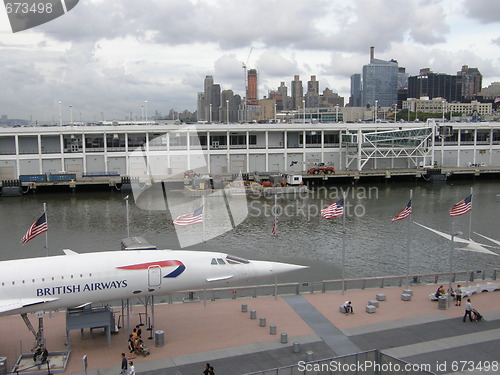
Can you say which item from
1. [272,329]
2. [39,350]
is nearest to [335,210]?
[272,329]

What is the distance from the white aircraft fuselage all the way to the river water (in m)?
12.0

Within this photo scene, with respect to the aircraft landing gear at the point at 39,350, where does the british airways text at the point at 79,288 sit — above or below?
above

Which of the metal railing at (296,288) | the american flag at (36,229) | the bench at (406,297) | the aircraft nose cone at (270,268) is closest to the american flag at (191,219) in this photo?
the metal railing at (296,288)

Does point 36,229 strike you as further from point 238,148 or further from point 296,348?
point 238,148

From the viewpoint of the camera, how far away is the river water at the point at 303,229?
3844 cm

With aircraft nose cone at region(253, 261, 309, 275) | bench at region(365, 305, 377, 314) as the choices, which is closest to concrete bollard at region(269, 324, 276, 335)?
aircraft nose cone at region(253, 261, 309, 275)

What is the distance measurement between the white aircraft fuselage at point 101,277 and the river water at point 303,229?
1199cm

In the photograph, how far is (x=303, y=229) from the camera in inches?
1977

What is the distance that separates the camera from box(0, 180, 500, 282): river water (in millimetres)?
38438

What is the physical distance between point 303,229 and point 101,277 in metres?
31.5

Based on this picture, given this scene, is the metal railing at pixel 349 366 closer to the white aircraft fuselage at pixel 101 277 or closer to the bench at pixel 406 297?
the white aircraft fuselage at pixel 101 277

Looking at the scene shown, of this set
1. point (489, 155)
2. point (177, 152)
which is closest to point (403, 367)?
point (177, 152)

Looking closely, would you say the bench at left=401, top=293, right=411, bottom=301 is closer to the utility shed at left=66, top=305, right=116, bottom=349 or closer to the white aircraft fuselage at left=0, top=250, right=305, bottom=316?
the white aircraft fuselage at left=0, top=250, right=305, bottom=316

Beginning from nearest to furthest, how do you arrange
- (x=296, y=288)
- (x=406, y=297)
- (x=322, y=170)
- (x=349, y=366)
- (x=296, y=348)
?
(x=349, y=366), (x=296, y=348), (x=406, y=297), (x=296, y=288), (x=322, y=170)
